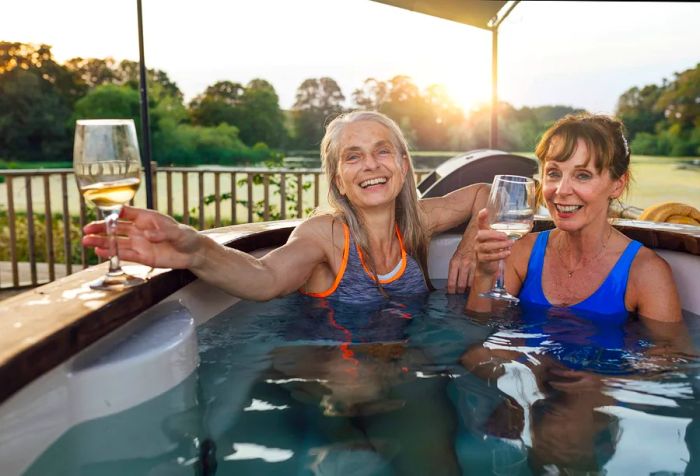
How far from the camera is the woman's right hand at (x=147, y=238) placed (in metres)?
1.44

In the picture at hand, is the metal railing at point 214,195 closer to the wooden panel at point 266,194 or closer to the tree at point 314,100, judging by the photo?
the wooden panel at point 266,194

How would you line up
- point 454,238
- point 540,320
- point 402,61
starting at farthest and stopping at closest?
point 402,61 → point 454,238 → point 540,320

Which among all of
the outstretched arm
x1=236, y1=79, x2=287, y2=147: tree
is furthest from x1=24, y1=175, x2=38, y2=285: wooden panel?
x1=236, y1=79, x2=287, y2=147: tree

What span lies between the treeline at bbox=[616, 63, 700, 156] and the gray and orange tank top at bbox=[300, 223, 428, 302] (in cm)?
1407

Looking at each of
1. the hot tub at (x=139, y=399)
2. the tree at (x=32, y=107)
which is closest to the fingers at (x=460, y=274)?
the hot tub at (x=139, y=399)

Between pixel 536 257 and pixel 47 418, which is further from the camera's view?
pixel 536 257

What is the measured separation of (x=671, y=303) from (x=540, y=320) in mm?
423

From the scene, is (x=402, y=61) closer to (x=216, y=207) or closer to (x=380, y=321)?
(x=216, y=207)

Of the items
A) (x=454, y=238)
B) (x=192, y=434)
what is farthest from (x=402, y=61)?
(x=192, y=434)

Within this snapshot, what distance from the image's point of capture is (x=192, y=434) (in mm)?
1455

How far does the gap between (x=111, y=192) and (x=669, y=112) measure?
54.9ft

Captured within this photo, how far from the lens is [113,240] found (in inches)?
55.5

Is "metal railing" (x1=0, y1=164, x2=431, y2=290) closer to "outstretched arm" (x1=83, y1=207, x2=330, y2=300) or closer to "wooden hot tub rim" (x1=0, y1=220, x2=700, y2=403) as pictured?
"outstretched arm" (x1=83, y1=207, x2=330, y2=300)

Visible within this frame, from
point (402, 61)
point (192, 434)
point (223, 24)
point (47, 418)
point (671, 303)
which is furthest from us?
point (223, 24)
